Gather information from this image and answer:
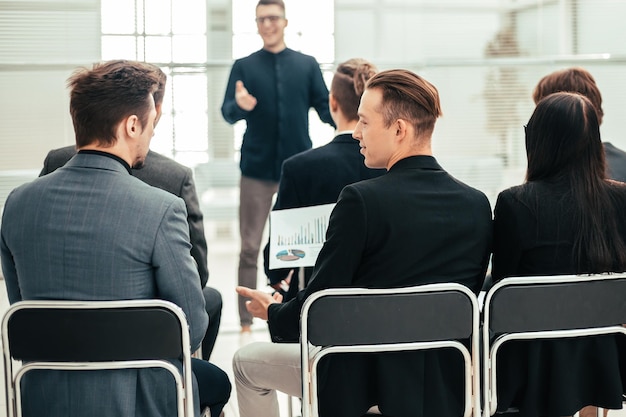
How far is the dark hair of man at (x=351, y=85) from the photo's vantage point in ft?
10.7

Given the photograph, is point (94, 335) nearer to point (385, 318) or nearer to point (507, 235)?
point (385, 318)

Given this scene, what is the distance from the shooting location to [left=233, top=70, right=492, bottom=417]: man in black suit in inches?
87.5

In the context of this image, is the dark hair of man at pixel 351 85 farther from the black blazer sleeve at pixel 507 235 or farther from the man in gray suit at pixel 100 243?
the man in gray suit at pixel 100 243

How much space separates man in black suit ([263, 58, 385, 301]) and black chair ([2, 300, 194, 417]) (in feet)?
3.39

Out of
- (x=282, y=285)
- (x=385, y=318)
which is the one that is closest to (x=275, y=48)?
(x=282, y=285)

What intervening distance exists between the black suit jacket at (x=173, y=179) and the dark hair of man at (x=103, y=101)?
2.63 feet

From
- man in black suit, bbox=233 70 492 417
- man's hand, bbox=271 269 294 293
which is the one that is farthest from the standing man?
man in black suit, bbox=233 70 492 417

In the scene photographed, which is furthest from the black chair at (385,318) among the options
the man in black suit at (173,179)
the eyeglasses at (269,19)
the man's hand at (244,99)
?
the eyeglasses at (269,19)

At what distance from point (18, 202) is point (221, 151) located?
376 cm

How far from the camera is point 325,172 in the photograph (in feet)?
10.4

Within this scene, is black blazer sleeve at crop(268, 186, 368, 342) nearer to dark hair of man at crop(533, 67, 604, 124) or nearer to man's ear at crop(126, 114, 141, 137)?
man's ear at crop(126, 114, 141, 137)

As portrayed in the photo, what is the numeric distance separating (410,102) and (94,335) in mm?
1042

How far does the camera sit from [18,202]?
2.18 meters

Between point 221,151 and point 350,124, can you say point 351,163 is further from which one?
point 221,151
